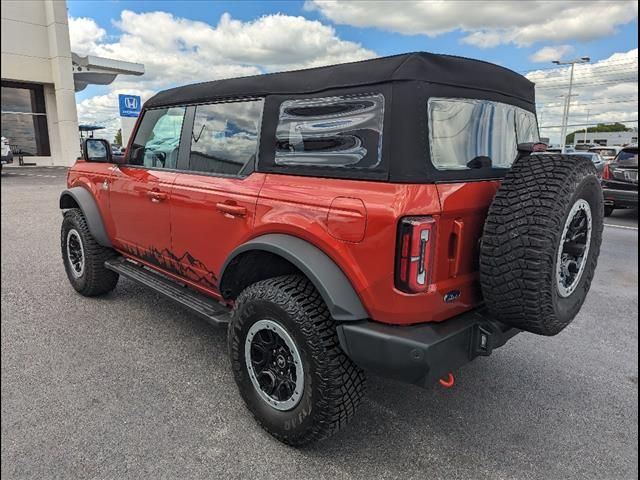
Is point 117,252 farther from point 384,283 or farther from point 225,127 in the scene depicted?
point 384,283

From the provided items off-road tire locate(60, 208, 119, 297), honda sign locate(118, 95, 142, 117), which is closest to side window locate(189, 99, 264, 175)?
off-road tire locate(60, 208, 119, 297)

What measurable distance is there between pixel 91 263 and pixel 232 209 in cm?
222

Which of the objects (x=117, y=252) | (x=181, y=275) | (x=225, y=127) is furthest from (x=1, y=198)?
(x=117, y=252)

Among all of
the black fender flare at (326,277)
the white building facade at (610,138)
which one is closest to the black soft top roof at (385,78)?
the black fender flare at (326,277)

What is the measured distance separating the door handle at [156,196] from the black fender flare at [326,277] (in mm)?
1355

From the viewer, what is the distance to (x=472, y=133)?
8.09 feet

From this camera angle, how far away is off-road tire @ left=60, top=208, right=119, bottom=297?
14.0ft

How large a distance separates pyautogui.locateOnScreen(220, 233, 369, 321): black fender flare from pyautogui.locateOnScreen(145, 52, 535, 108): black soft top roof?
85 cm

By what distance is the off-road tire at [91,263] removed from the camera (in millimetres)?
4266

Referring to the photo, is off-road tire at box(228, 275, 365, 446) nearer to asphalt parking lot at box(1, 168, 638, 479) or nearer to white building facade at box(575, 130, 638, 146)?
asphalt parking lot at box(1, 168, 638, 479)

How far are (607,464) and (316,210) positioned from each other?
196cm

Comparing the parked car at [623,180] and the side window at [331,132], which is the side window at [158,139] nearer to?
→ the side window at [331,132]

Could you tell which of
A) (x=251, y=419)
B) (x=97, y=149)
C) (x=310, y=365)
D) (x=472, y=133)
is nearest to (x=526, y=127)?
(x=472, y=133)

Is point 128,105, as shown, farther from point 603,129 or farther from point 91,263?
point 603,129
